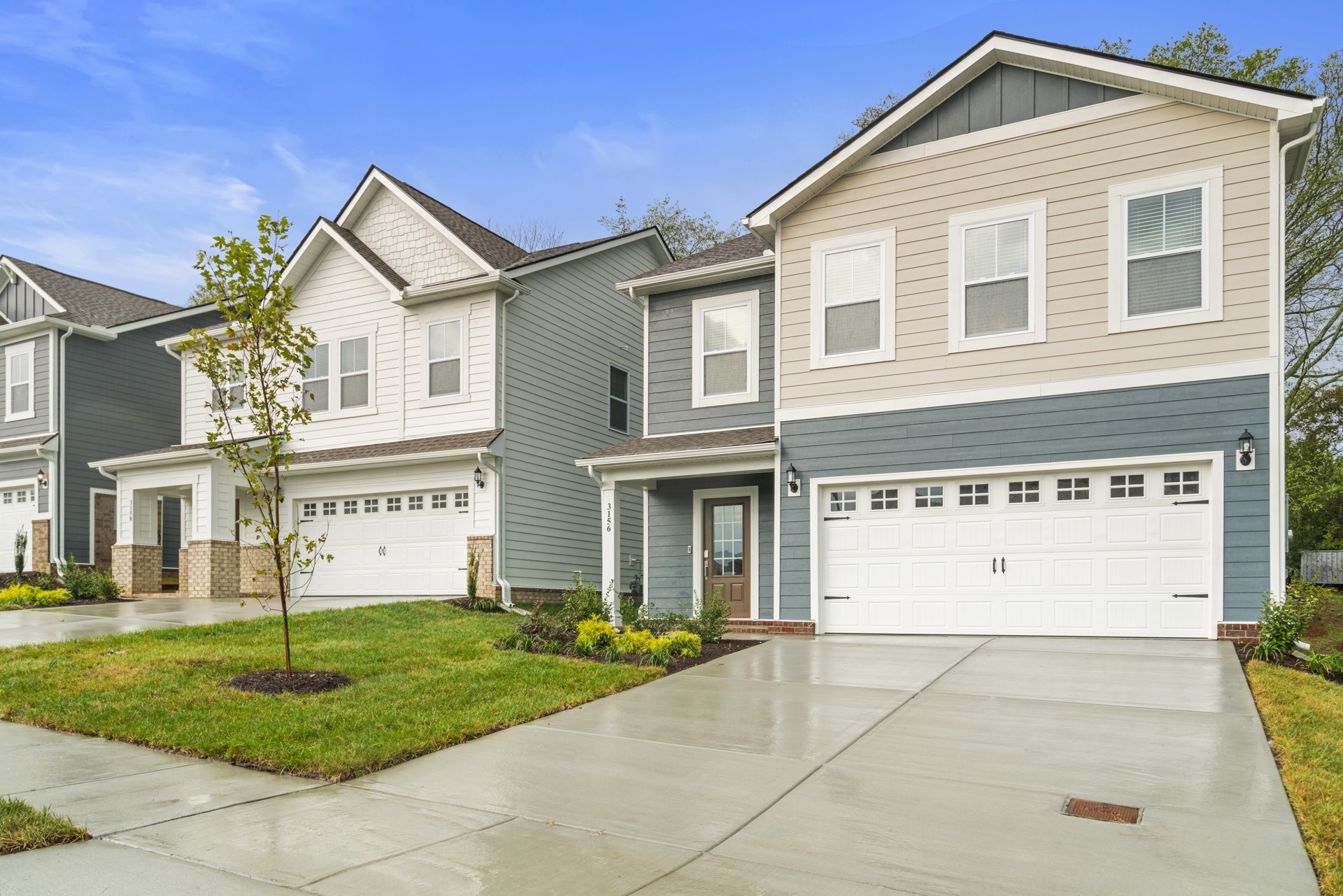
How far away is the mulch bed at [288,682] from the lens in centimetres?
862

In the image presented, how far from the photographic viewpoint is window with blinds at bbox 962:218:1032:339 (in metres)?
12.5

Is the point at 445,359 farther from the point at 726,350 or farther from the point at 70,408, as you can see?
the point at 70,408

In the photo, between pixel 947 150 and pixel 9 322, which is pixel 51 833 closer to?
pixel 947 150

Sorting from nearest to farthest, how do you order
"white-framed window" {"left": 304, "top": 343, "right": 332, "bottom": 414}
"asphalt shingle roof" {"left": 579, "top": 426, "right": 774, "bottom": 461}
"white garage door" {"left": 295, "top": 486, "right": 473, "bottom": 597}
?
"asphalt shingle roof" {"left": 579, "top": 426, "right": 774, "bottom": 461} → "white garage door" {"left": 295, "top": 486, "right": 473, "bottom": 597} → "white-framed window" {"left": 304, "top": 343, "right": 332, "bottom": 414}

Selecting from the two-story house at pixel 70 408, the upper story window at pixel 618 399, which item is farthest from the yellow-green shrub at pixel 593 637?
the two-story house at pixel 70 408

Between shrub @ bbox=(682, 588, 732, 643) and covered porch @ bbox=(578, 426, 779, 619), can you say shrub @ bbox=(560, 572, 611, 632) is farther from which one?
covered porch @ bbox=(578, 426, 779, 619)

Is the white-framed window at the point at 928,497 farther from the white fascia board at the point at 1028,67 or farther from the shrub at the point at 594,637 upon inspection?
the shrub at the point at 594,637

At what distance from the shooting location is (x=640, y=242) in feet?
71.3

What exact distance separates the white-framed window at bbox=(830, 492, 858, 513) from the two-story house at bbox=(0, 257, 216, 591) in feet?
49.0

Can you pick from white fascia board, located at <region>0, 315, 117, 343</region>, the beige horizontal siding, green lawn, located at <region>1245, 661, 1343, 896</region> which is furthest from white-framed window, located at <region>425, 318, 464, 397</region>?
green lawn, located at <region>1245, 661, 1343, 896</region>

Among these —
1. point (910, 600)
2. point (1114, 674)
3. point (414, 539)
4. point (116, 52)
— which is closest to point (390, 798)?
point (1114, 674)

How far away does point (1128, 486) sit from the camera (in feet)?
38.7

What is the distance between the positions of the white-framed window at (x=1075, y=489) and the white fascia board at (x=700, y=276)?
5329 millimetres

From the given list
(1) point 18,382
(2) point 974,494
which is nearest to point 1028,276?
(2) point 974,494
